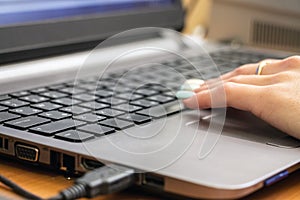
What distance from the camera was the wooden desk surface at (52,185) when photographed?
490 mm

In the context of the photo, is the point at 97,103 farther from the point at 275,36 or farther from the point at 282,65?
the point at 275,36

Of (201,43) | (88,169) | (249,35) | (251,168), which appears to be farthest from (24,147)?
(249,35)

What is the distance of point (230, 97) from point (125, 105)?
123 mm

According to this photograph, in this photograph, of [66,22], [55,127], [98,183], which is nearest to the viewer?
[98,183]

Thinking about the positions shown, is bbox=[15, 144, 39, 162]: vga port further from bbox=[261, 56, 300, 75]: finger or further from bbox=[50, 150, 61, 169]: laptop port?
bbox=[261, 56, 300, 75]: finger

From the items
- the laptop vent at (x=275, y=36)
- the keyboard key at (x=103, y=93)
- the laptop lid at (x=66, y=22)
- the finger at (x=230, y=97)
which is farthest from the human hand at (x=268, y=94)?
the laptop vent at (x=275, y=36)

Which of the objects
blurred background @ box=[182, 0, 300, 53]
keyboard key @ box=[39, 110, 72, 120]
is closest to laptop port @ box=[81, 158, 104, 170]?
keyboard key @ box=[39, 110, 72, 120]

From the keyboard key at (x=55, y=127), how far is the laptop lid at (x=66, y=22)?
0.20m

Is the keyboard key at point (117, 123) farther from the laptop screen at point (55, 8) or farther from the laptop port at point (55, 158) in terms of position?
the laptop screen at point (55, 8)

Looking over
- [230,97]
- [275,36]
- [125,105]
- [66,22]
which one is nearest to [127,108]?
[125,105]

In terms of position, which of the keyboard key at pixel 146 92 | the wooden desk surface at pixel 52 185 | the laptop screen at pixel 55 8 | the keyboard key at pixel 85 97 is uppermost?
the laptop screen at pixel 55 8

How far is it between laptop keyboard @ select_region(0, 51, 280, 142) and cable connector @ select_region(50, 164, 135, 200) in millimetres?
71

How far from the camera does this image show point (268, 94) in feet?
1.96

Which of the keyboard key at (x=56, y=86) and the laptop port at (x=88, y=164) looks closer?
the laptop port at (x=88, y=164)
